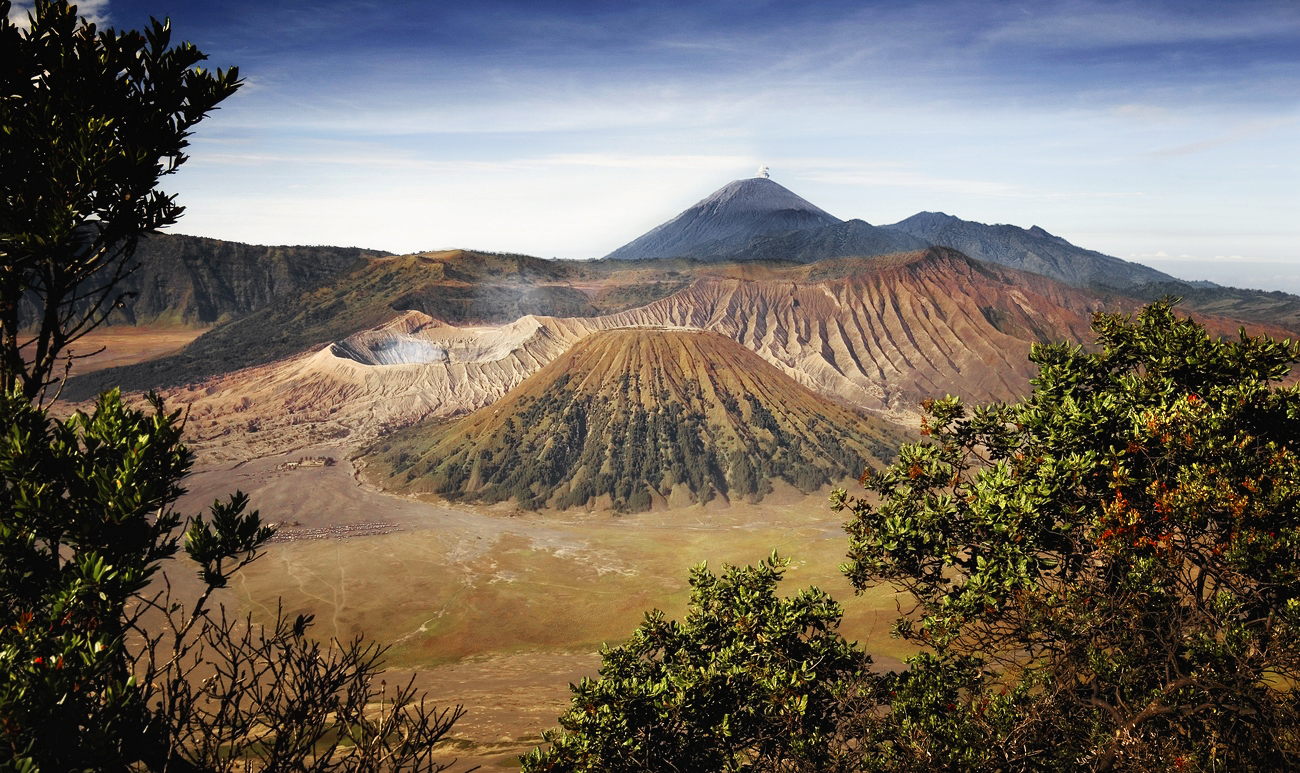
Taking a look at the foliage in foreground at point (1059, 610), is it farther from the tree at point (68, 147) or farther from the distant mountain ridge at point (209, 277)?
the distant mountain ridge at point (209, 277)

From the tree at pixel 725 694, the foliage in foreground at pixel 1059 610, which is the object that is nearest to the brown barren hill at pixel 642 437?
the tree at pixel 725 694

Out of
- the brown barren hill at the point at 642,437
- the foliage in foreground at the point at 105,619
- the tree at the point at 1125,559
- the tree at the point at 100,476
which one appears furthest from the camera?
the brown barren hill at the point at 642,437

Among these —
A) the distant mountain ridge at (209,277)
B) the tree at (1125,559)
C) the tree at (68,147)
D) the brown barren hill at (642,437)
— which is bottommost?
the brown barren hill at (642,437)

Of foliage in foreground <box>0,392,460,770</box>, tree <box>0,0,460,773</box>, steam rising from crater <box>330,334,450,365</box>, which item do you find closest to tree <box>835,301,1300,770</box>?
foliage in foreground <box>0,392,460,770</box>

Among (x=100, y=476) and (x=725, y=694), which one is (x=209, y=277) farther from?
(x=100, y=476)

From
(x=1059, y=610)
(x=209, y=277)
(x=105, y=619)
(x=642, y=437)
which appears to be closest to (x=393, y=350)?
(x=642, y=437)

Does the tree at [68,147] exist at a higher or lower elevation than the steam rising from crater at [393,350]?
higher

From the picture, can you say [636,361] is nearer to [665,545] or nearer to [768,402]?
[768,402]
